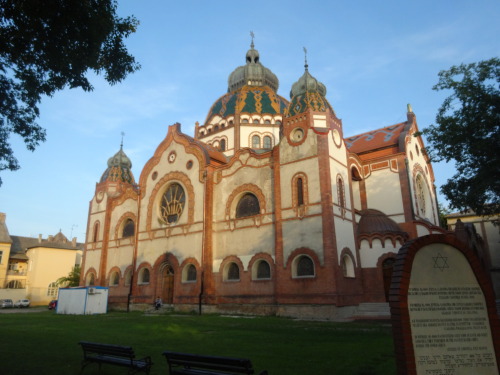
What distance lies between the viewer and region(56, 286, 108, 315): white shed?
26828 mm

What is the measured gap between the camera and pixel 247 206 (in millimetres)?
26062

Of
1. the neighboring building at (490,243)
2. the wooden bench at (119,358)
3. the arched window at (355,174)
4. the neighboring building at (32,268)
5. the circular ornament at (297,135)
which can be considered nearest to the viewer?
the wooden bench at (119,358)

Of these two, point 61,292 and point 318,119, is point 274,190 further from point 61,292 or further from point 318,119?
point 61,292

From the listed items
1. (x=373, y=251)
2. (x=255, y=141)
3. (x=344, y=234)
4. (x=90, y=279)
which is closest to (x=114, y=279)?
(x=90, y=279)

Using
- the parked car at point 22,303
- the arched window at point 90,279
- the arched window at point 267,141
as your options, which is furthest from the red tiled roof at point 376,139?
the parked car at point 22,303

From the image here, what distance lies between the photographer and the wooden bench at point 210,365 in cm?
586

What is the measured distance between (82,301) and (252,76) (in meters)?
27.0

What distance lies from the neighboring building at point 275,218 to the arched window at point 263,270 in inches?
2.5

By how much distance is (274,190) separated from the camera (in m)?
24.4

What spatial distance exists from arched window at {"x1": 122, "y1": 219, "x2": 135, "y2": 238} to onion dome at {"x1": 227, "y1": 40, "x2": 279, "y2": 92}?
18.0m

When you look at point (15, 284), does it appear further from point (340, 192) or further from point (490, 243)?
point (490, 243)

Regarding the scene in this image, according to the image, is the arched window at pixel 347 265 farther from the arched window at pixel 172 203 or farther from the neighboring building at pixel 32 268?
the neighboring building at pixel 32 268

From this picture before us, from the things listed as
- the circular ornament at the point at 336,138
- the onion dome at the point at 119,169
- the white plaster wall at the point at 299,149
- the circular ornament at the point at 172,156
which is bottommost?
the white plaster wall at the point at 299,149

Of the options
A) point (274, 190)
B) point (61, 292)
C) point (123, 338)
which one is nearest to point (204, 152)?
point (274, 190)
